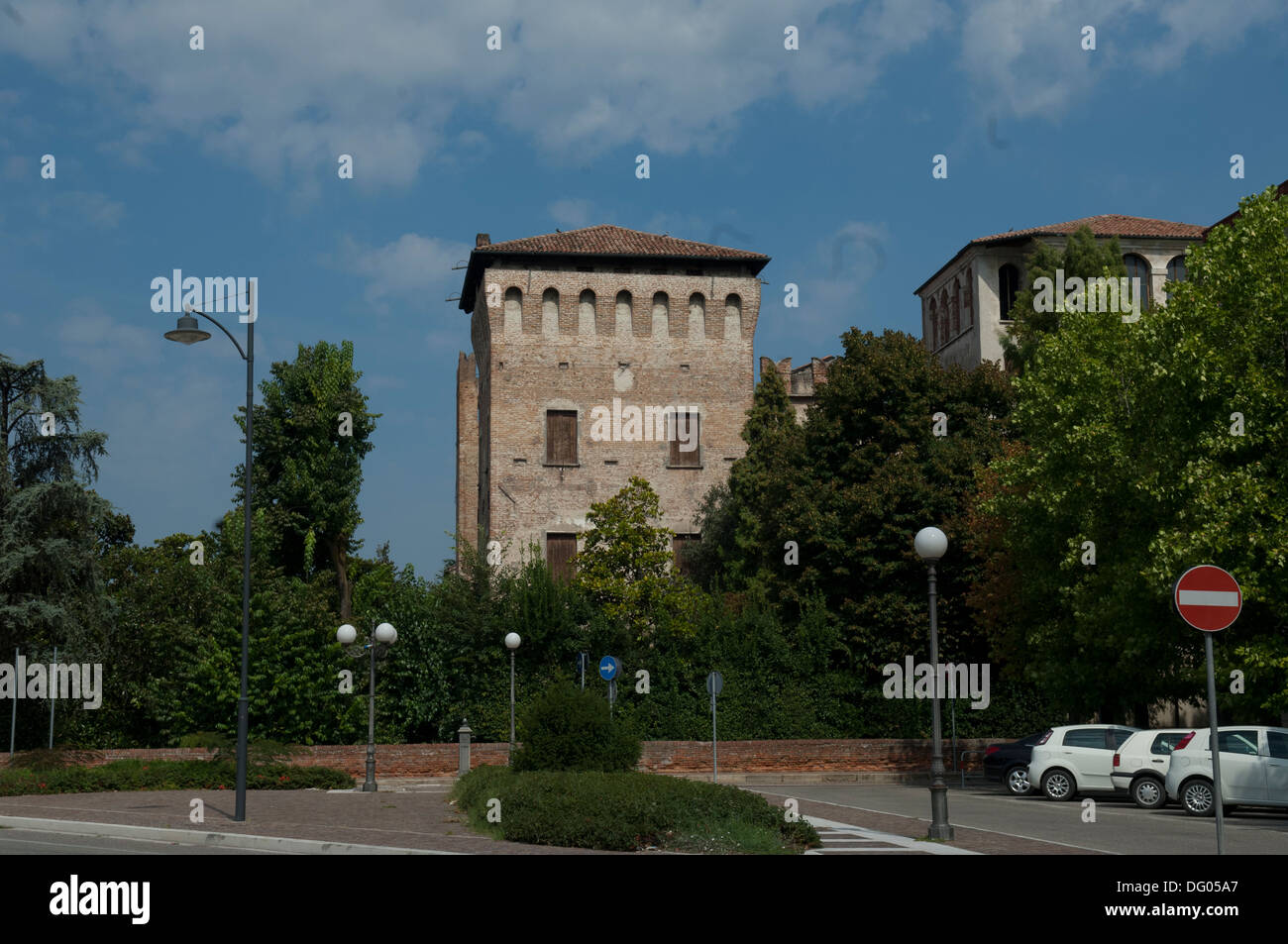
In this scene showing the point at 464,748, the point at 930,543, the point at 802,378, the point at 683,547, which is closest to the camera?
the point at 930,543

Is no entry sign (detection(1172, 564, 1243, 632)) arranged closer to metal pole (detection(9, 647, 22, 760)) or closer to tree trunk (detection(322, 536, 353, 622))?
metal pole (detection(9, 647, 22, 760))

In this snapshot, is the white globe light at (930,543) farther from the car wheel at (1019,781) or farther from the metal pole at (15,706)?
the metal pole at (15,706)

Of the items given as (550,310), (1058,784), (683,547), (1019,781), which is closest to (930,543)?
(1058,784)

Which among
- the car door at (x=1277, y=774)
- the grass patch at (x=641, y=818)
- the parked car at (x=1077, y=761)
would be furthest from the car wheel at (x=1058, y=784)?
the grass patch at (x=641, y=818)

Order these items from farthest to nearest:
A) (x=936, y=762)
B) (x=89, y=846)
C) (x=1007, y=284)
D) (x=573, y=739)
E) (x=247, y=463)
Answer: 1. (x=1007, y=284)
2. (x=573, y=739)
3. (x=247, y=463)
4. (x=936, y=762)
5. (x=89, y=846)

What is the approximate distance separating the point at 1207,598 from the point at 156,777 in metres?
21.8

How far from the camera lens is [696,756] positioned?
32.5m

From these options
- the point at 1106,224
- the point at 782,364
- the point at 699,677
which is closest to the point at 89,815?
the point at 699,677

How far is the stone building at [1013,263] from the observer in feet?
165

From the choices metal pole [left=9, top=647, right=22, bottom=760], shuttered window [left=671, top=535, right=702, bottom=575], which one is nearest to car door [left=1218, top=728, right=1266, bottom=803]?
metal pole [left=9, top=647, right=22, bottom=760]

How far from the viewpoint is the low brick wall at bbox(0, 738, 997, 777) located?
97.5ft

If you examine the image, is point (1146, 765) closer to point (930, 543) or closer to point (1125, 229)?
point (930, 543)

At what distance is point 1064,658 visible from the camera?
2864cm

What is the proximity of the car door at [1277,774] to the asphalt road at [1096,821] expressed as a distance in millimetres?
398
